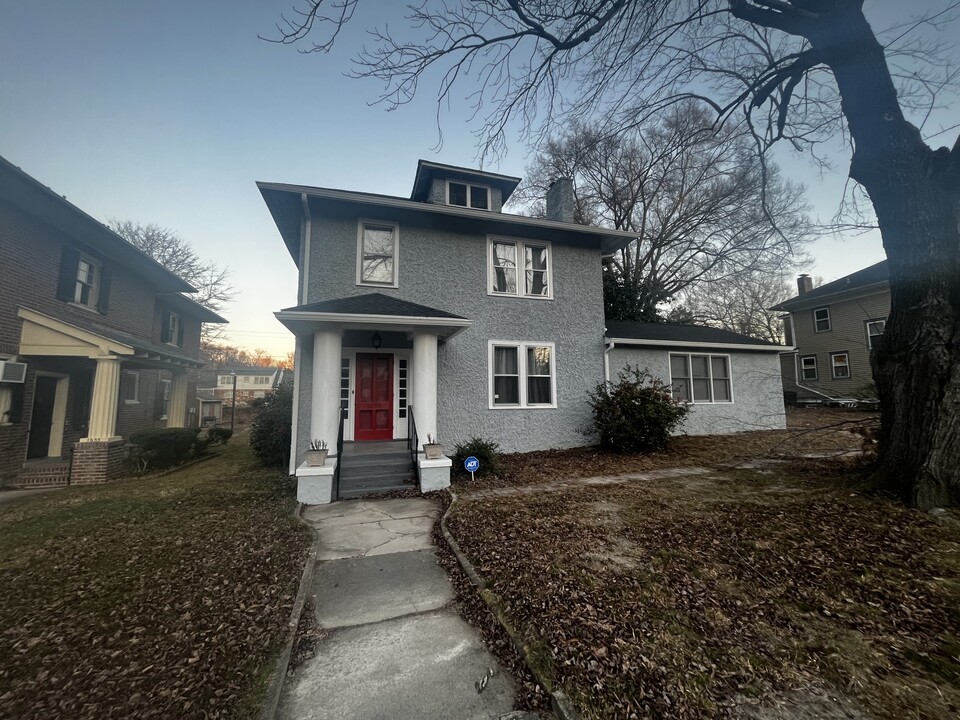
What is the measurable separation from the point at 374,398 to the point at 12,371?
7.84m

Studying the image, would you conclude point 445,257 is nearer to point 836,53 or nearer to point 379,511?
point 379,511

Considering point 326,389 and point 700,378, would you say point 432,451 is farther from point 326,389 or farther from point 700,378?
point 700,378

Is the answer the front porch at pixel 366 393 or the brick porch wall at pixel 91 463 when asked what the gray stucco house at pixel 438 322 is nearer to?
the front porch at pixel 366 393

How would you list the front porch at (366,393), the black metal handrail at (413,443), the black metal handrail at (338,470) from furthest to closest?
the black metal handrail at (413,443)
the front porch at (366,393)
the black metal handrail at (338,470)

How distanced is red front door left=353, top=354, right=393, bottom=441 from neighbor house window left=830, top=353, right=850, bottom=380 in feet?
73.9

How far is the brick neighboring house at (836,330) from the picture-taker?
1842 centimetres

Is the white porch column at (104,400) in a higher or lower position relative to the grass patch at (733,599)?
higher

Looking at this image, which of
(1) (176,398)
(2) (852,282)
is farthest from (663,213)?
(1) (176,398)

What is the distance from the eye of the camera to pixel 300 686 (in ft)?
7.86

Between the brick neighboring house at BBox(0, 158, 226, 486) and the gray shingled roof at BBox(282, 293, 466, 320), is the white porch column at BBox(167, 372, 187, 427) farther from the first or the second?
the gray shingled roof at BBox(282, 293, 466, 320)

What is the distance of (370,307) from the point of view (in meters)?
7.59

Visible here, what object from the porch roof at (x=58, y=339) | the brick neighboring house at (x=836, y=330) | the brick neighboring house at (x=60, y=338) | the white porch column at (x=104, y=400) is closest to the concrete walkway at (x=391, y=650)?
the white porch column at (x=104, y=400)

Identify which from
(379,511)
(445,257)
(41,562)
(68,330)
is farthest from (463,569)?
(68,330)

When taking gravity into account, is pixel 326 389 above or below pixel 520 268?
below
